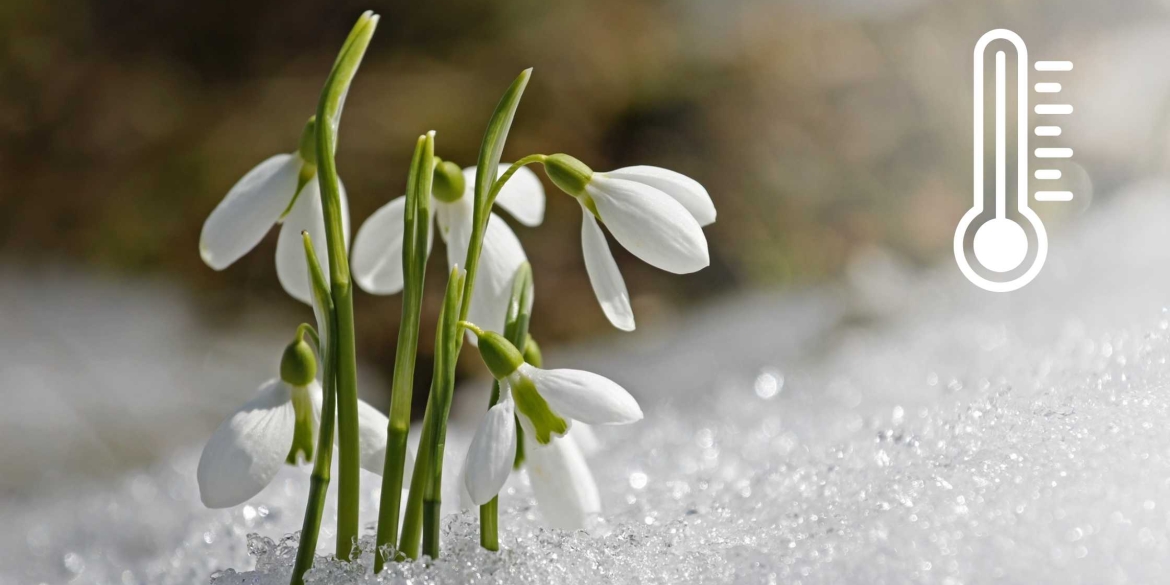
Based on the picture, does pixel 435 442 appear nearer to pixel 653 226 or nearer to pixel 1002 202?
pixel 653 226

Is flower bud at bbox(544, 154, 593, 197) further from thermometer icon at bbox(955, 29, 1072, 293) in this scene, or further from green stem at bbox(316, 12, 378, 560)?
thermometer icon at bbox(955, 29, 1072, 293)

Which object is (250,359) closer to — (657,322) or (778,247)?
(657,322)

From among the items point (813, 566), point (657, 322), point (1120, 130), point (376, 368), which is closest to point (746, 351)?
point (657, 322)

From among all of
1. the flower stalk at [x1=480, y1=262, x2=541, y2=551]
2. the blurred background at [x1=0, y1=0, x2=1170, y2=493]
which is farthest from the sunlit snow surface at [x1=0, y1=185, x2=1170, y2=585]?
the blurred background at [x1=0, y1=0, x2=1170, y2=493]

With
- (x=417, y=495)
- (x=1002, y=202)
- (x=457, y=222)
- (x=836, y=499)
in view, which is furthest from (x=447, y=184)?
(x=1002, y=202)

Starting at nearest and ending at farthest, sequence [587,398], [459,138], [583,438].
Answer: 1. [587,398]
2. [583,438]
3. [459,138]

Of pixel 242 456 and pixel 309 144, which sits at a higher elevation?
pixel 309 144

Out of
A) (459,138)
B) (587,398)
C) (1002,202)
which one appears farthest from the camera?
(459,138)
